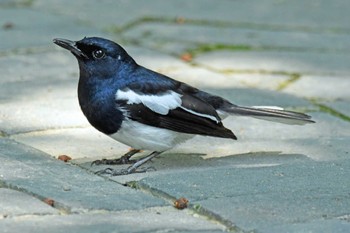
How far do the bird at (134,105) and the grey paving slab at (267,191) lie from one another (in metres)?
0.25

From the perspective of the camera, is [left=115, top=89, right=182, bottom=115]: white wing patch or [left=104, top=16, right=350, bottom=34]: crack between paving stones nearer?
[left=115, top=89, right=182, bottom=115]: white wing patch

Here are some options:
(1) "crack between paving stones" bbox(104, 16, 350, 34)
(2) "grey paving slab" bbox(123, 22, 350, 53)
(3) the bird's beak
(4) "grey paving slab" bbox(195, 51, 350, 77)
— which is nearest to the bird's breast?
(3) the bird's beak

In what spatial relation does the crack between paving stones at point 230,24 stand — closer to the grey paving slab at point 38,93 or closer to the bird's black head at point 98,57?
the grey paving slab at point 38,93

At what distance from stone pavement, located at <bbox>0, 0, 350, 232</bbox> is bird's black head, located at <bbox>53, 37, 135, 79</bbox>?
0.45 m

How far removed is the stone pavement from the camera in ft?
13.5

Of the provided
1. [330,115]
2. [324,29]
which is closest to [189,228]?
[330,115]

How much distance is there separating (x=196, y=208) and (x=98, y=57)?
→ 1.29 m

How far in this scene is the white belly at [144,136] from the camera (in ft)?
16.3

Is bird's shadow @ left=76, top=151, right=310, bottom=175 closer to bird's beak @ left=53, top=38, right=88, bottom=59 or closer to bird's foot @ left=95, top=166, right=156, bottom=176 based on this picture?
bird's foot @ left=95, top=166, right=156, bottom=176

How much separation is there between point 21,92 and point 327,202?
8.69 ft

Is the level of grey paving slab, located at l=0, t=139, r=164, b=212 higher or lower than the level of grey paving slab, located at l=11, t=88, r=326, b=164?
lower

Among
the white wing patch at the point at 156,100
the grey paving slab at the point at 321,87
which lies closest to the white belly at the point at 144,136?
the white wing patch at the point at 156,100

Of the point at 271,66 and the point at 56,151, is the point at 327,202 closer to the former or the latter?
the point at 56,151

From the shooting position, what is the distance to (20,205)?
13.4 ft
